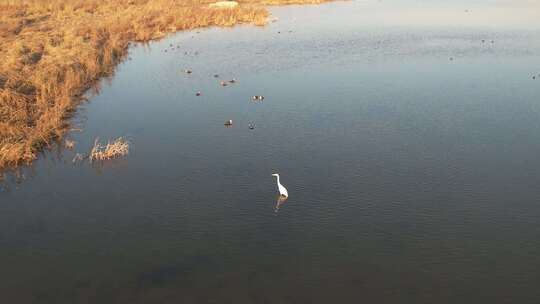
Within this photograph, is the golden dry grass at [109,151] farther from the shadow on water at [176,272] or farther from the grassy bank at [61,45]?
the shadow on water at [176,272]

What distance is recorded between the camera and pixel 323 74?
33.4 m

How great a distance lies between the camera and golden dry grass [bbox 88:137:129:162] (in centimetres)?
2169

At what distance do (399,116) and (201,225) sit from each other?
13.2 metres

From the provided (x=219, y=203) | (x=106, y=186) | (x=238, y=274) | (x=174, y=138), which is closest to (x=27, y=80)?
(x=174, y=138)

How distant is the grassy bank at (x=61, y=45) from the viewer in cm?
2388

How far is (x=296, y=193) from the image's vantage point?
18281mm

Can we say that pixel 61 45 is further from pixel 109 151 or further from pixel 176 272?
pixel 176 272

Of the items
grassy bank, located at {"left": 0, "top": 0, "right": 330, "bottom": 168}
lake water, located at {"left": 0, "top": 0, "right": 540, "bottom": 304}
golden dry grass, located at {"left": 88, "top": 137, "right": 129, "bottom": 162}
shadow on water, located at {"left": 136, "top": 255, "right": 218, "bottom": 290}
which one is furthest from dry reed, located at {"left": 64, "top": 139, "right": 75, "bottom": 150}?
shadow on water, located at {"left": 136, "top": 255, "right": 218, "bottom": 290}

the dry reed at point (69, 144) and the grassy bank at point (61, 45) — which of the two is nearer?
the dry reed at point (69, 144)

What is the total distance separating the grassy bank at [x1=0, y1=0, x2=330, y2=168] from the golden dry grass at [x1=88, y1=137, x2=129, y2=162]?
8.83 feet

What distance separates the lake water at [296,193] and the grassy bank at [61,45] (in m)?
1.46

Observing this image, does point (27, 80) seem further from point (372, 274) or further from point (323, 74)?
point (372, 274)

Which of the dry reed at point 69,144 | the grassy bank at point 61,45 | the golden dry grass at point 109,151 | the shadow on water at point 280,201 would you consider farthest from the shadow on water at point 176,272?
the dry reed at point 69,144

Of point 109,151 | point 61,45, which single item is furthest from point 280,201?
point 61,45
